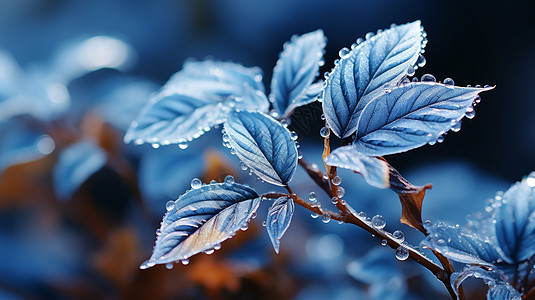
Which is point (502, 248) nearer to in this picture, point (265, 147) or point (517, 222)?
point (517, 222)

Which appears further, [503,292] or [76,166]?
[76,166]

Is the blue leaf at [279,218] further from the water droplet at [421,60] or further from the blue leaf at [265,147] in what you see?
the water droplet at [421,60]

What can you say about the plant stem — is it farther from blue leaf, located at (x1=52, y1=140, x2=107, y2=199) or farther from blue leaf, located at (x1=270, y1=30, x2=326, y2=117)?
blue leaf, located at (x1=52, y1=140, x2=107, y2=199)

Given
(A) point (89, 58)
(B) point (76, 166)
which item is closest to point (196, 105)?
(B) point (76, 166)

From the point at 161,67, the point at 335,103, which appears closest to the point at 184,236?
the point at 335,103

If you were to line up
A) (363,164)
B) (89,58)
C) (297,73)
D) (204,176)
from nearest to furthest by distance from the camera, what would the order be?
1. (363,164)
2. (297,73)
3. (204,176)
4. (89,58)

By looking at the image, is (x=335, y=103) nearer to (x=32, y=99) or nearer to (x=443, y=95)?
(x=443, y=95)

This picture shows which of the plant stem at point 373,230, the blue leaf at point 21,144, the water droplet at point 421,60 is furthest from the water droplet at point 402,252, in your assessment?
the blue leaf at point 21,144
